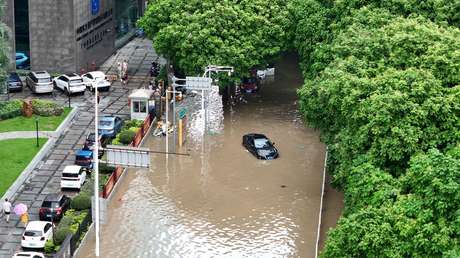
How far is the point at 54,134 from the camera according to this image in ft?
230

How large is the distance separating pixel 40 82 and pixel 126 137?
591 inches

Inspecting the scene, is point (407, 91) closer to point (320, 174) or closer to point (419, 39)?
point (419, 39)

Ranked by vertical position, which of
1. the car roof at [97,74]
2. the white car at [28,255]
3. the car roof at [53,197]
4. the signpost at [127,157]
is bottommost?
the white car at [28,255]

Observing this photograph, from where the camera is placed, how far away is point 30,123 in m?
72.1

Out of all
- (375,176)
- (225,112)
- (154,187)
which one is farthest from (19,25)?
(375,176)

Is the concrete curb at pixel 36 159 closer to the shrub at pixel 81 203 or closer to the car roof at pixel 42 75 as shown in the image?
the shrub at pixel 81 203

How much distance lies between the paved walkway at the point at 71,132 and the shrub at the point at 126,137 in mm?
3189

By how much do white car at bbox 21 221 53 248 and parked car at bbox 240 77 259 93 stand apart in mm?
35288

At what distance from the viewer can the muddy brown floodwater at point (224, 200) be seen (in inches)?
2069

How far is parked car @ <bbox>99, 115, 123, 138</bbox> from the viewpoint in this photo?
7025 cm

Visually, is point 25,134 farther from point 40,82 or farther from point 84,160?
point 40,82

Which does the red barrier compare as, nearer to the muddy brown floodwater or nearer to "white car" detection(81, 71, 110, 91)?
the muddy brown floodwater

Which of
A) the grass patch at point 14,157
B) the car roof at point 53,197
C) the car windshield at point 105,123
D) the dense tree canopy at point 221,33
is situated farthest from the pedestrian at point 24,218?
the dense tree canopy at point 221,33

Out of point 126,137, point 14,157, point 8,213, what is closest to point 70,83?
point 126,137
